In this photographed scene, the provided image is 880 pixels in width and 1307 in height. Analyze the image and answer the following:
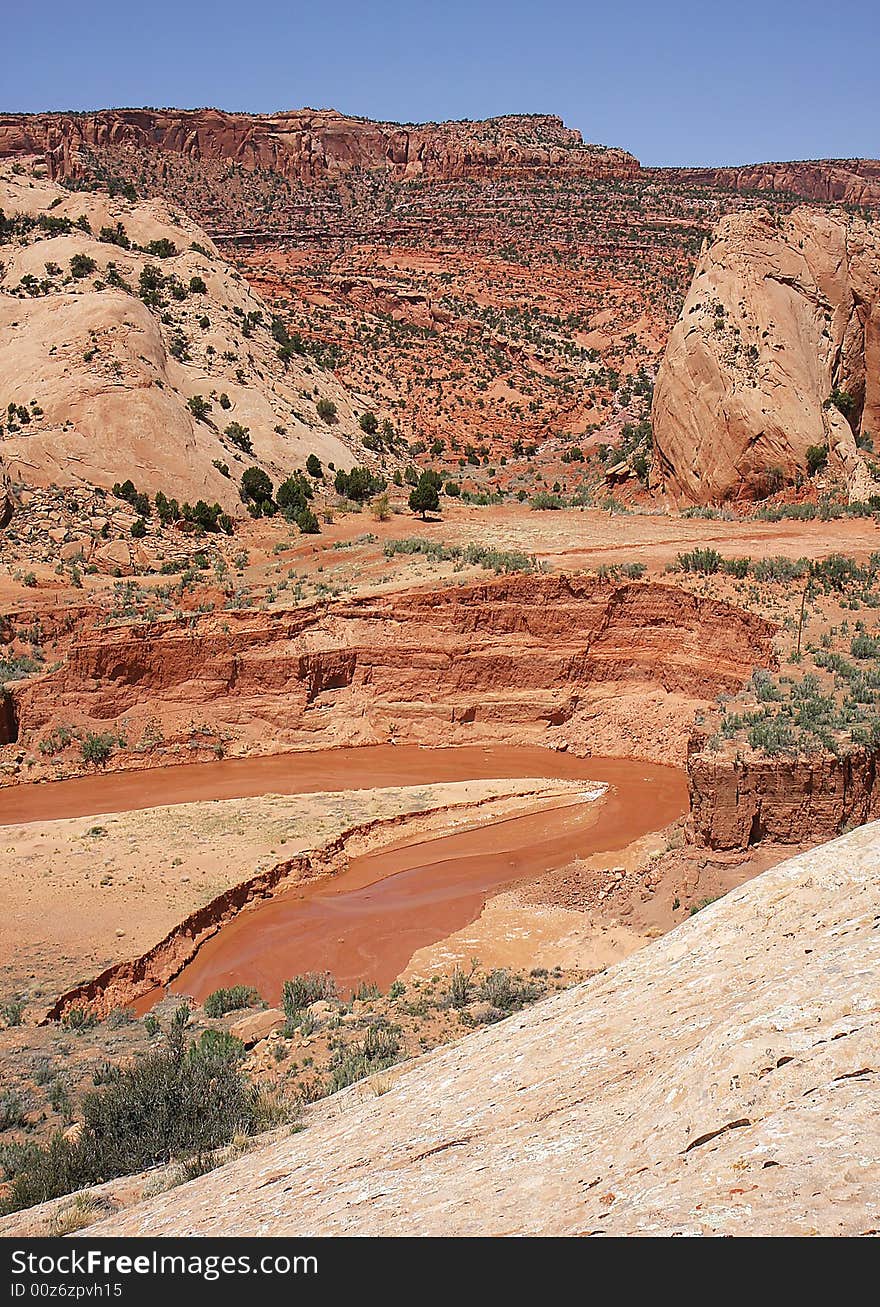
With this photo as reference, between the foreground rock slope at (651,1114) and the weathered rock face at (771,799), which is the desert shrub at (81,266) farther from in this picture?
the foreground rock slope at (651,1114)

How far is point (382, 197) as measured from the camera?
284 feet

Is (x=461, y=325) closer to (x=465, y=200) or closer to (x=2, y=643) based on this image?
(x=465, y=200)

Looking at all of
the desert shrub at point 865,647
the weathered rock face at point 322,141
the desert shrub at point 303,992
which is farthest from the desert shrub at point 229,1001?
the weathered rock face at point 322,141

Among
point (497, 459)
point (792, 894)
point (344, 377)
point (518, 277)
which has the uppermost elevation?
point (518, 277)

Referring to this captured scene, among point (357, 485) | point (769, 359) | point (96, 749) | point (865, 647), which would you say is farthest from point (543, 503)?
point (96, 749)

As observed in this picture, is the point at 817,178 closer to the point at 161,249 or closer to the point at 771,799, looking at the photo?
the point at 161,249

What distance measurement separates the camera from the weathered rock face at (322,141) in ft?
285

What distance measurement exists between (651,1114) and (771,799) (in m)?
9.98

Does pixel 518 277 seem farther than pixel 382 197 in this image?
No

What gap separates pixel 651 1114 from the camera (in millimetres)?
5051

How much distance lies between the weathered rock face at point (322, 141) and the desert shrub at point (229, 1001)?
85.2 meters

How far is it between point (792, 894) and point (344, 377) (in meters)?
51.1

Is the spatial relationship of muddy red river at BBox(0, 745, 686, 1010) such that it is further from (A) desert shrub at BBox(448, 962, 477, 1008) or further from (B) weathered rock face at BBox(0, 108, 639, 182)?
(B) weathered rock face at BBox(0, 108, 639, 182)

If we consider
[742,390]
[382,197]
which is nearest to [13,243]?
[742,390]
